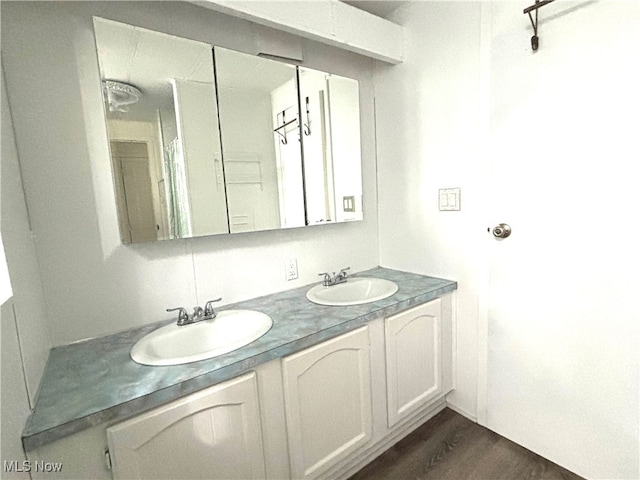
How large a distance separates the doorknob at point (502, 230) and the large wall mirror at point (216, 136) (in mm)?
825

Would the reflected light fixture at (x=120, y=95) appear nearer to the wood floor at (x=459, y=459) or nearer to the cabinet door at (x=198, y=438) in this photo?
the cabinet door at (x=198, y=438)

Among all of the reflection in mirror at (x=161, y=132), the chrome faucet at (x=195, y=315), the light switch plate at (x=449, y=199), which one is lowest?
the chrome faucet at (x=195, y=315)

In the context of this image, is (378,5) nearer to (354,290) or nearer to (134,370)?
(354,290)

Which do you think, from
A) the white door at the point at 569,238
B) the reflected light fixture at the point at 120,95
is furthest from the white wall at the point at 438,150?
the reflected light fixture at the point at 120,95

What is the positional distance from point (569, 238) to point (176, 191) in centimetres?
164

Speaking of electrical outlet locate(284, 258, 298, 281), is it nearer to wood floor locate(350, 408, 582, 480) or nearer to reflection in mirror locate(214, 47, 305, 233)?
reflection in mirror locate(214, 47, 305, 233)

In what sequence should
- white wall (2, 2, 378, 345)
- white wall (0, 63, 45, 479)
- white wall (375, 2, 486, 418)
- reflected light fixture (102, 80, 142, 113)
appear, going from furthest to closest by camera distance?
white wall (375, 2, 486, 418), reflected light fixture (102, 80, 142, 113), white wall (2, 2, 378, 345), white wall (0, 63, 45, 479)

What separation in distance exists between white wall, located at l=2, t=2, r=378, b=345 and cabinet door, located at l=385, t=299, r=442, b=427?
2.82ft

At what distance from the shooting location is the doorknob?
1485 mm

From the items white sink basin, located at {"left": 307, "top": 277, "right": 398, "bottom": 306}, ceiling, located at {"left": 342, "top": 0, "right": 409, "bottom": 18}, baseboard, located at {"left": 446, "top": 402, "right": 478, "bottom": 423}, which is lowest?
baseboard, located at {"left": 446, "top": 402, "right": 478, "bottom": 423}

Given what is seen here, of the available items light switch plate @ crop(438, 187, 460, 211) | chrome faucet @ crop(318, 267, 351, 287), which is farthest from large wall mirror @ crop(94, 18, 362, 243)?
light switch plate @ crop(438, 187, 460, 211)

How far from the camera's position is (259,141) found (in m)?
1.57

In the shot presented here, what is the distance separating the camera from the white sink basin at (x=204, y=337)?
3.63ft

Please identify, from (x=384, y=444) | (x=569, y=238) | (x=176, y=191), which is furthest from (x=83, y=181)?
(x=569, y=238)
